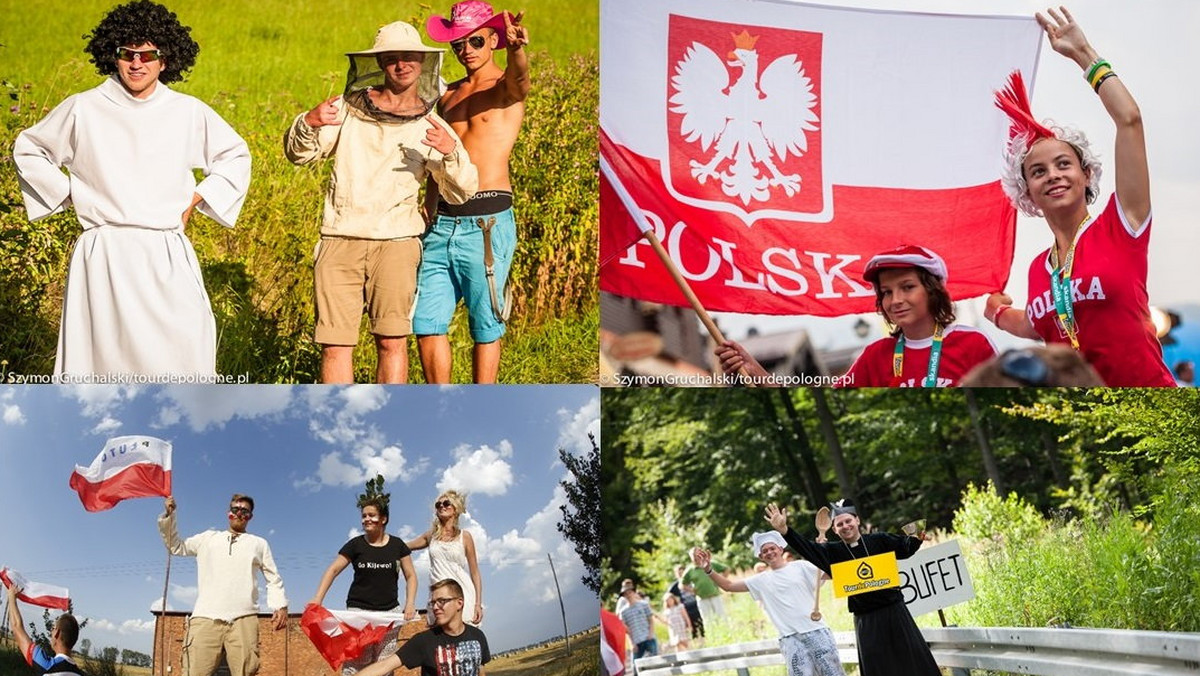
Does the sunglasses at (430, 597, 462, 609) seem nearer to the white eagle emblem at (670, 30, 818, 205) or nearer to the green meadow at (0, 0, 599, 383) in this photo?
the green meadow at (0, 0, 599, 383)

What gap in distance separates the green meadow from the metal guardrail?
2.42 m

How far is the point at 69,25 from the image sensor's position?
9.31 metres

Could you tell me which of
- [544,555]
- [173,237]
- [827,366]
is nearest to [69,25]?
[173,237]

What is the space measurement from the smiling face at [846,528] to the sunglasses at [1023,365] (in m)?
1.39

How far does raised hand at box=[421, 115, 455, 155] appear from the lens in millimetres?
9445

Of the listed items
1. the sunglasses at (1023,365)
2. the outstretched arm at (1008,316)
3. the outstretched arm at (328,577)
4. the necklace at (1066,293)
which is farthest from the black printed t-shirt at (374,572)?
the necklace at (1066,293)

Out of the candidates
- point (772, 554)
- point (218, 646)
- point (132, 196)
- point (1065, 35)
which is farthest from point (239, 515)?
point (1065, 35)

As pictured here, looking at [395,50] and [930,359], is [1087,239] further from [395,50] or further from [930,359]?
[395,50]

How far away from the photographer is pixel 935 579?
9969 millimetres

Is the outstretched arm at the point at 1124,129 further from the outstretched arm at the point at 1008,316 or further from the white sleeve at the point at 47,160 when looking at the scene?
the white sleeve at the point at 47,160

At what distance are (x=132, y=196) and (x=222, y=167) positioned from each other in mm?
585

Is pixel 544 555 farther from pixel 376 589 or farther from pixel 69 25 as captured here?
pixel 69 25
